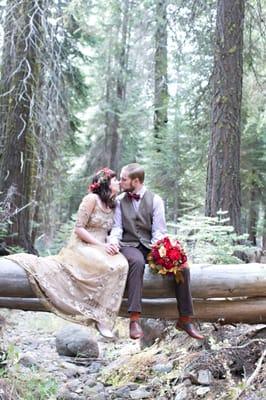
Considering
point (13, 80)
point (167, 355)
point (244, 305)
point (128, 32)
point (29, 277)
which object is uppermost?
point (128, 32)

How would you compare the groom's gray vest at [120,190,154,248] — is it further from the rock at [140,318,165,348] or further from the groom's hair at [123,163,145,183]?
the rock at [140,318,165,348]

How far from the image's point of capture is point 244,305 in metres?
5.53

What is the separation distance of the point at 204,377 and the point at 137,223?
1.68 meters

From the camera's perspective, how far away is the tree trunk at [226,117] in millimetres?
8375

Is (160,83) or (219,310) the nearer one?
(219,310)

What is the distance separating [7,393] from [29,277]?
1.02 m

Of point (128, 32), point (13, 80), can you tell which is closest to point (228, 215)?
point (13, 80)

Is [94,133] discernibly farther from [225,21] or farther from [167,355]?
[167,355]

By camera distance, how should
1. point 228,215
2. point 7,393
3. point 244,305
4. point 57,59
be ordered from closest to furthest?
1. point 7,393
2. point 244,305
3. point 228,215
4. point 57,59

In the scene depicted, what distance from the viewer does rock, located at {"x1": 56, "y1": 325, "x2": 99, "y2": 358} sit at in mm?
7124

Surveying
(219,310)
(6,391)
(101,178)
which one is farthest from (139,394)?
(101,178)

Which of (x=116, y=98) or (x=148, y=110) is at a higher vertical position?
(x=116, y=98)

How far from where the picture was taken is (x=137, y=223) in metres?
5.19

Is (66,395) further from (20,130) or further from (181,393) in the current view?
(20,130)
